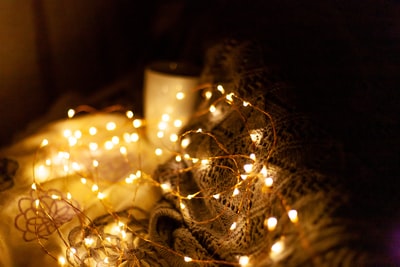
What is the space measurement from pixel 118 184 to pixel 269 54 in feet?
1.49

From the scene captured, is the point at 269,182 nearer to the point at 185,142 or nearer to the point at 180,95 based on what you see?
the point at 185,142

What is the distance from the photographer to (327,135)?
2.35 ft

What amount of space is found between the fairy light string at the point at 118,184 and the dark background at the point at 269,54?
5.0 inches

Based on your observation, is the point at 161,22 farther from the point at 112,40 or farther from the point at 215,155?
the point at 215,155

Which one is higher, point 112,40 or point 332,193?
point 332,193

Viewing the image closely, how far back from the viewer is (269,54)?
0.90 metres

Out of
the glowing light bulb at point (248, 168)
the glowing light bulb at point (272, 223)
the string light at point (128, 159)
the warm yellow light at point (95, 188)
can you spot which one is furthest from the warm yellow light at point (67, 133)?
the glowing light bulb at point (272, 223)

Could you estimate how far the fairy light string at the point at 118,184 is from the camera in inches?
30.0

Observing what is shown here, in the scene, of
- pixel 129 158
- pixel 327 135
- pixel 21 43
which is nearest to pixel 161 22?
pixel 21 43

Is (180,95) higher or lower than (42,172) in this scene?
higher

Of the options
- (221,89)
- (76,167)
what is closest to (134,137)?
(76,167)

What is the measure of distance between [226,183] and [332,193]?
0.24 meters

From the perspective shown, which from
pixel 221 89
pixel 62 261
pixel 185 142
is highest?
pixel 221 89

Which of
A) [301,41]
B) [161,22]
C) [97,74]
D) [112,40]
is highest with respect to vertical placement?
[301,41]
